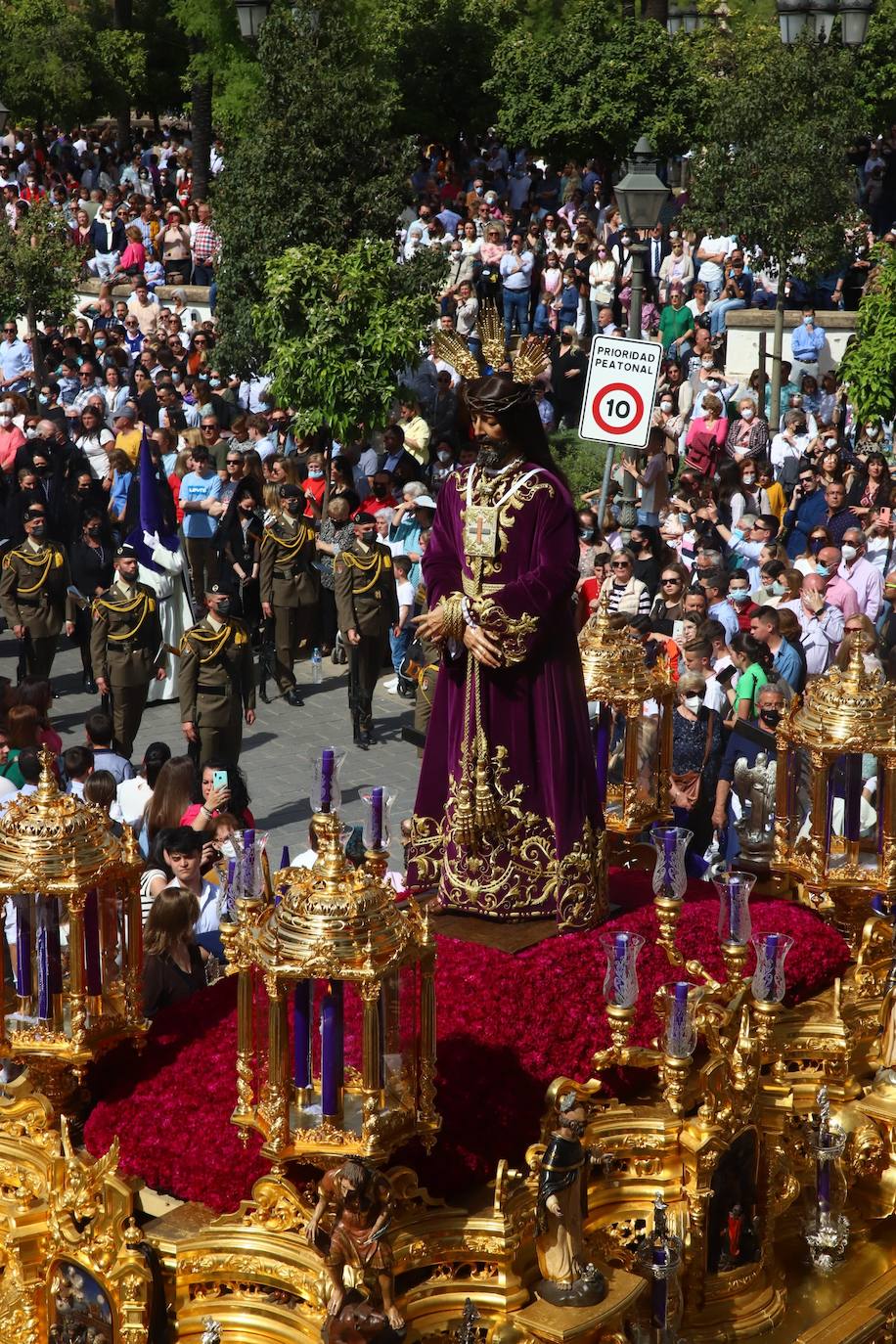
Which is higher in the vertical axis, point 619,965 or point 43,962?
point 619,965

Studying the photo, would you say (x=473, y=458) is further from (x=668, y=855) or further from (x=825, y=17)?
(x=825, y=17)

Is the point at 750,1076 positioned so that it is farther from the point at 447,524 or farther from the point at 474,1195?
the point at 447,524

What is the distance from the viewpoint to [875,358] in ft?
64.8

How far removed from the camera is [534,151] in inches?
1325

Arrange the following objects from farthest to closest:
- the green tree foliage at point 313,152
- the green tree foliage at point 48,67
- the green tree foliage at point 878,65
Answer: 1. the green tree foliage at point 48,67
2. the green tree foliage at point 878,65
3. the green tree foliage at point 313,152

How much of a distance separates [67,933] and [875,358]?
13352mm

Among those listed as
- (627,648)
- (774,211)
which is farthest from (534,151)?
(627,648)

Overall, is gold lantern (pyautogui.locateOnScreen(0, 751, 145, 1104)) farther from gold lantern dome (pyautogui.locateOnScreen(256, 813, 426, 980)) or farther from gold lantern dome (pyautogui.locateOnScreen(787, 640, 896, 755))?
gold lantern dome (pyautogui.locateOnScreen(787, 640, 896, 755))

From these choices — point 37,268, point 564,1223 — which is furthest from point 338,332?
point 564,1223

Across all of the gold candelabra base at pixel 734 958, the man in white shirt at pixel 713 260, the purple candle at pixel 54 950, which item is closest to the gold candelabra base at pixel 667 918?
the gold candelabra base at pixel 734 958

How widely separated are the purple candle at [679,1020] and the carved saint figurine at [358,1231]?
1491 mm

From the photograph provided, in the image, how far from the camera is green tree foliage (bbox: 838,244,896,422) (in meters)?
19.8

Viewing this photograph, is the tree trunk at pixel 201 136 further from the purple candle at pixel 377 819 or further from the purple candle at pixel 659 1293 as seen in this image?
the purple candle at pixel 659 1293

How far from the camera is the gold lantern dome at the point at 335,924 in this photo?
7199 millimetres
